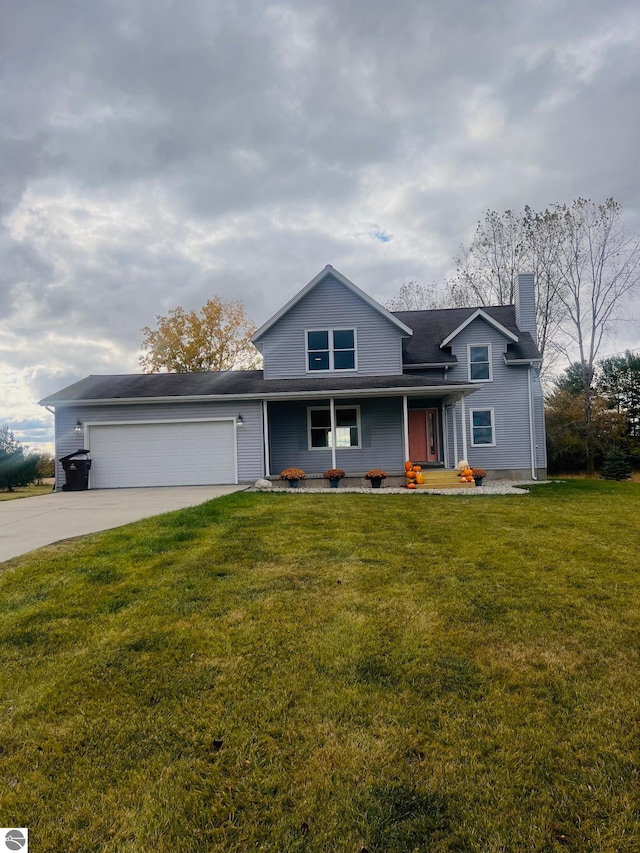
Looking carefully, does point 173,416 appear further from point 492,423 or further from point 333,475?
point 492,423

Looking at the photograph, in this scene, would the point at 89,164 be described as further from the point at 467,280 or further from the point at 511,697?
the point at 467,280

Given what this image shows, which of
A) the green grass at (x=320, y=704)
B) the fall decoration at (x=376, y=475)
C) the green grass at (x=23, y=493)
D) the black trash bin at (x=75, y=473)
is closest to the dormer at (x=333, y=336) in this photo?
the fall decoration at (x=376, y=475)

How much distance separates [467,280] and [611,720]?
28727mm

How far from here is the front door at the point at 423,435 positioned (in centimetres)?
1634

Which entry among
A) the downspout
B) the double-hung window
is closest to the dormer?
the double-hung window

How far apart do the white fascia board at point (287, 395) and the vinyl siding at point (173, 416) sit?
Answer: 206 millimetres

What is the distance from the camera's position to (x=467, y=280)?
27.6m

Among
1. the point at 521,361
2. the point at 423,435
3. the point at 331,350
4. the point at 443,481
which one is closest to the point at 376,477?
the point at 443,481

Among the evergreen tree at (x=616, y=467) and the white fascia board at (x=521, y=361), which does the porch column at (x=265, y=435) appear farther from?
the evergreen tree at (x=616, y=467)

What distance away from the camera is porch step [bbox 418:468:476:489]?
43.3 feet

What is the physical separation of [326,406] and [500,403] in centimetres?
695

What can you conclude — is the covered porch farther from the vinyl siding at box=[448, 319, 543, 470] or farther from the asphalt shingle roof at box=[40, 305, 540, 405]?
the vinyl siding at box=[448, 319, 543, 470]

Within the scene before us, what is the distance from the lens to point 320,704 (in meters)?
2.46

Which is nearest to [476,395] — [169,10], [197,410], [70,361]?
[197,410]
